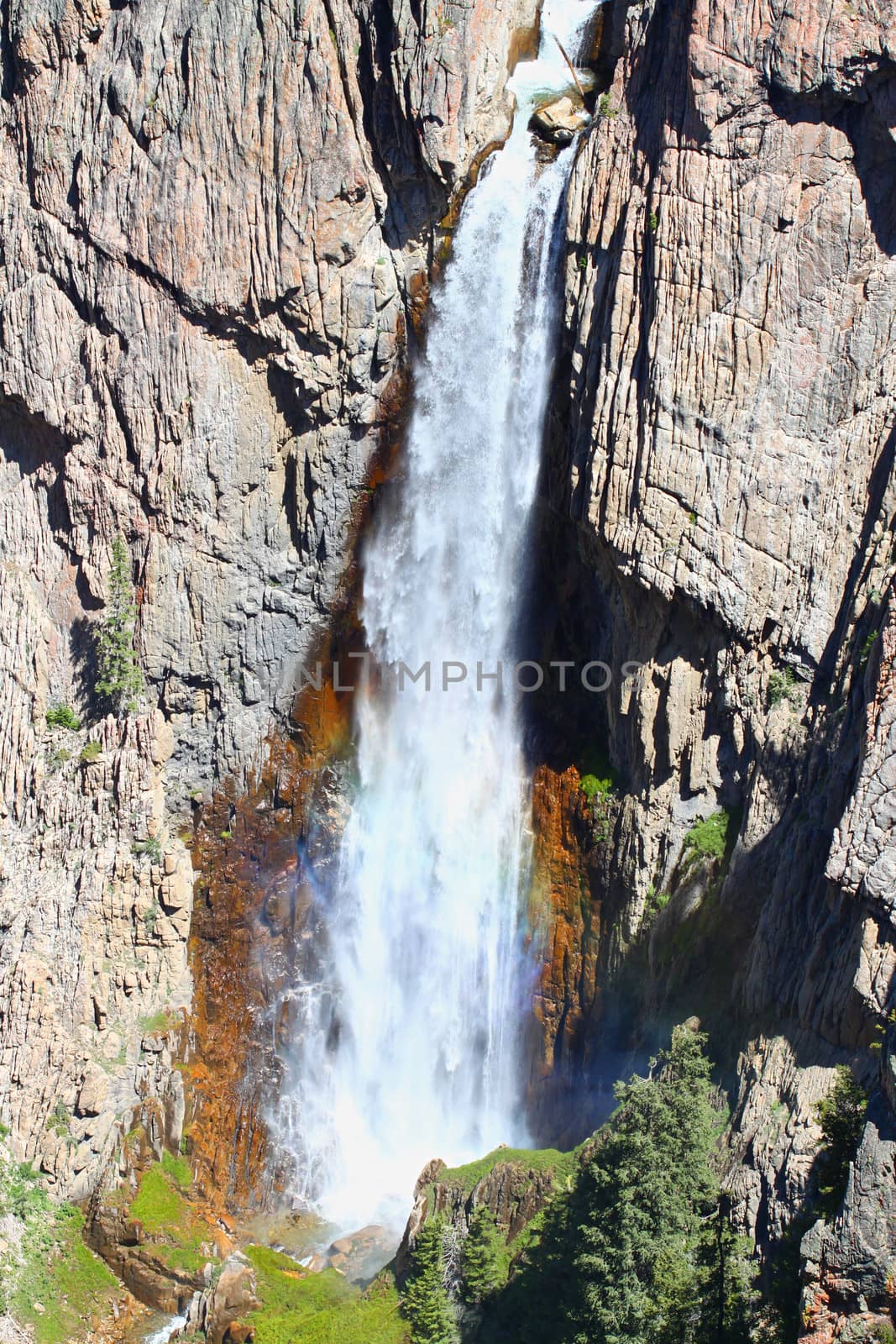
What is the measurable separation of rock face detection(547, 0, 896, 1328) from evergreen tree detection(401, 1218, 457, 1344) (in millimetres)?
6468

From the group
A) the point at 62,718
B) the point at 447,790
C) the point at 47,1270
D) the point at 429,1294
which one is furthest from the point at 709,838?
the point at 47,1270

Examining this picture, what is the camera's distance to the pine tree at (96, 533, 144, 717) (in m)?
30.2

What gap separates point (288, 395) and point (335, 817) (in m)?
10.2

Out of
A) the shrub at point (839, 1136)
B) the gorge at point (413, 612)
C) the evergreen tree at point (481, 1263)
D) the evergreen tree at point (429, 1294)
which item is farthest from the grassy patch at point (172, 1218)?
the shrub at point (839, 1136)

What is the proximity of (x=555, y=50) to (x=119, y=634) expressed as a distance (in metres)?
16.6

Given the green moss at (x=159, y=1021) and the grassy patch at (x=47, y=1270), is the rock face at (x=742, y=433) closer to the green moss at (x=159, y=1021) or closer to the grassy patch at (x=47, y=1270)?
the green moss at (x=159, y=1021)

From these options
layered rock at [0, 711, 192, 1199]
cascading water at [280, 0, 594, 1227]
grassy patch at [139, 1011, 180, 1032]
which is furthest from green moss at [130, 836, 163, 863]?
cascading water at [280, 0, 594, 1227]

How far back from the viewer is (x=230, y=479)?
99.1 ft

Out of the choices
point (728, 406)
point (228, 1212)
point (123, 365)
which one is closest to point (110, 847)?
point (228, 1212)

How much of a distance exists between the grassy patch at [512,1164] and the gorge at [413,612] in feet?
0.74

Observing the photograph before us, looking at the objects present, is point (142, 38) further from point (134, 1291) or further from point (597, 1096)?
point (134, 1291)

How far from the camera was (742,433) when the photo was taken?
24656 millimetres

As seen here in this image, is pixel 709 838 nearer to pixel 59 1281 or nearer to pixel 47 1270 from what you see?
pixel 59 1281

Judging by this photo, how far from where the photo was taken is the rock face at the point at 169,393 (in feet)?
92.9
